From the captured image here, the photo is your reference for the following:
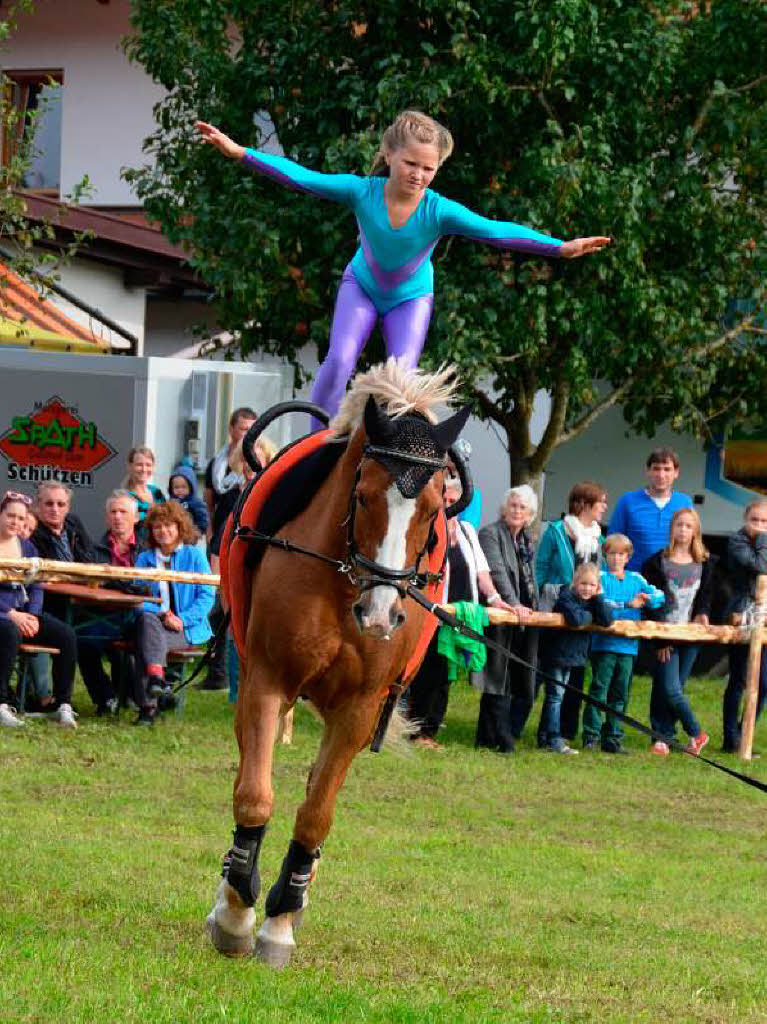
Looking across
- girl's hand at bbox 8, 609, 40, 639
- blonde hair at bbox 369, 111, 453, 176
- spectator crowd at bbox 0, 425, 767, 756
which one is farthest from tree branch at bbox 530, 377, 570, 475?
blonde hair at bbox 369, 111, 453, 176

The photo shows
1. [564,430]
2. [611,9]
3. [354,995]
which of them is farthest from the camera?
[564,430]

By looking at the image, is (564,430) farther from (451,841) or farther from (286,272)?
(451,841)

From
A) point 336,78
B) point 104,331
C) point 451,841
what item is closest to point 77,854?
point 451,841

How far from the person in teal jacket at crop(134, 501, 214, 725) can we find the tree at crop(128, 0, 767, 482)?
3.45 meters

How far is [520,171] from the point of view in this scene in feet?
49.9

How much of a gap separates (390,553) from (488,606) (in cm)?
705

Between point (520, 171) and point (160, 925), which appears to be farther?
point (520, 171)

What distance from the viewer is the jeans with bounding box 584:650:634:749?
41.4 feet

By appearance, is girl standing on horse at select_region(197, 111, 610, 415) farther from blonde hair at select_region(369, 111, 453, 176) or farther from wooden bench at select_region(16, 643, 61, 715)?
wooden bench at select_region(16, 643, 61, 715)

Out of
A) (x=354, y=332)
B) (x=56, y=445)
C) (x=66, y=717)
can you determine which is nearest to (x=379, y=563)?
(x=354, y=332)

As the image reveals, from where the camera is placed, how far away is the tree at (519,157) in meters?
14.9

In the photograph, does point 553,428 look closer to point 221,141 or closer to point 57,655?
point 57,655

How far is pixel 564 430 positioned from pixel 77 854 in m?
11.6

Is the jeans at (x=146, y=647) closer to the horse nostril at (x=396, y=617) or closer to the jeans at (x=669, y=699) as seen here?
the jeans at (x=669, y=699)
